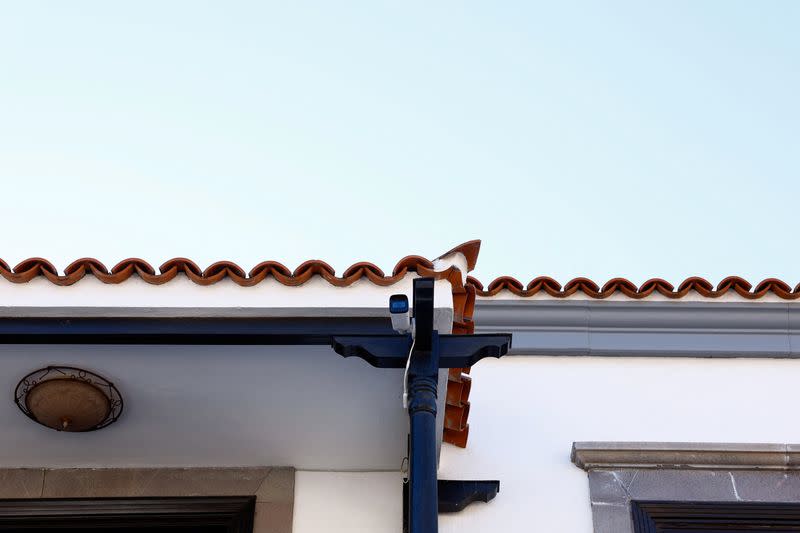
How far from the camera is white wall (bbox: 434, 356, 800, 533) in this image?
18.0 ft

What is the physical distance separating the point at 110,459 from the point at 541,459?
2045 mm

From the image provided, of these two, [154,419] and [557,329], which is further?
[557,329]

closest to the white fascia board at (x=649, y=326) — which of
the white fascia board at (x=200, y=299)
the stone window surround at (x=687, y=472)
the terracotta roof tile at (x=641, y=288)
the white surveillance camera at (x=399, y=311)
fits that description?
the terracotta roof tile at (x=641, y=288)

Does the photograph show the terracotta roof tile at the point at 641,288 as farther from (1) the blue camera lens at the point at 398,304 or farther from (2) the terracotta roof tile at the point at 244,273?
(1) the blue camera lens at the point at 398,304

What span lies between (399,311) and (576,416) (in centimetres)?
165

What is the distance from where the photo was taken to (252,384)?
5.35m

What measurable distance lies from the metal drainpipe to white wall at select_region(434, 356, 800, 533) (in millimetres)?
787

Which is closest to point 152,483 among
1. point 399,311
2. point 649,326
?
point 399,311

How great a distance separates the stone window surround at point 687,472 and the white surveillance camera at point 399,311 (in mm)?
1309

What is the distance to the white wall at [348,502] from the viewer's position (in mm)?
5422

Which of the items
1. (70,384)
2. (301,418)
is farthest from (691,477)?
(70,384)

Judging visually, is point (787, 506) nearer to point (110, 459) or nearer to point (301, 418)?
point (301, 418)

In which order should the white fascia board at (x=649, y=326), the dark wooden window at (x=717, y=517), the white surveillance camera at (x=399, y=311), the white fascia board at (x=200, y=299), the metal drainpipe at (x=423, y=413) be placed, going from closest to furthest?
the metal drainpipe at (x=423, y=413) < the white surveillance camera at (x=399, y=311) < the white fascia board at (x=200, y=299) < the dark wooden window at (x=717, y=517) < the white fascia board at (x=649, y=326)

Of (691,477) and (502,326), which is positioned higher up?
(502,326)
